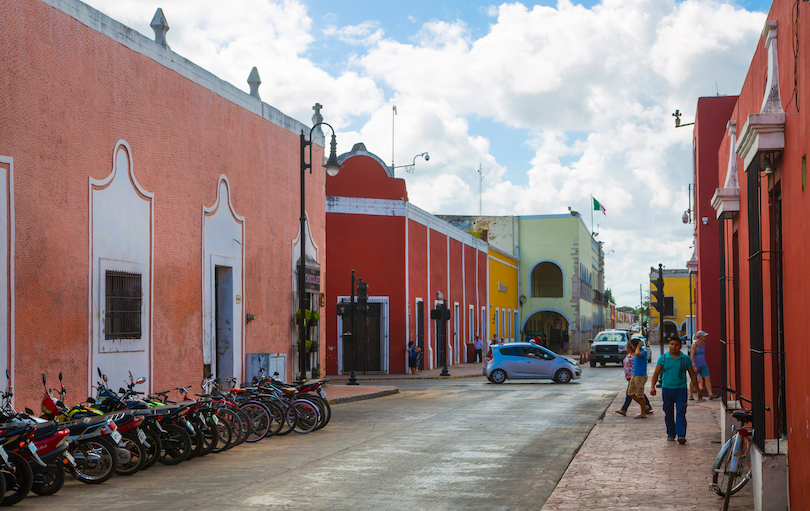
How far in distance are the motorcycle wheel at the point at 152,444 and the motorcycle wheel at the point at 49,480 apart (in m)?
1.73

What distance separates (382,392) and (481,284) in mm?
28112

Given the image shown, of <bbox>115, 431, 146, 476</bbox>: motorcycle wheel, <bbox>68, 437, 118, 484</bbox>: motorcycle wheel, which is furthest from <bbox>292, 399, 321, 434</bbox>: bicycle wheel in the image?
<bbox>68, 437, 118, 484</bbox>: motorcycle wheel

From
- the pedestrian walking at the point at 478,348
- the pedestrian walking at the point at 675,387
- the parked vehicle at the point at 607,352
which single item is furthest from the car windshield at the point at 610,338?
the pedestrian walking at the point at 675,387

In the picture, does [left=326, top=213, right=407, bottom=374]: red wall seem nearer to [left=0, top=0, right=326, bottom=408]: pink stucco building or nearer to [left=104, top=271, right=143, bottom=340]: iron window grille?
[left=0, top=0, right=326, bottom=408]: pink stucco building

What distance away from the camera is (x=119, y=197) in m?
14.8

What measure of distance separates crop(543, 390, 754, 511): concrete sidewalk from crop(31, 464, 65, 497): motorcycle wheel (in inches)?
204

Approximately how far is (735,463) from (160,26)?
46.3 ft

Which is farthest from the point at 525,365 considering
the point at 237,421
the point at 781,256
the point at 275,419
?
the point at 781,256

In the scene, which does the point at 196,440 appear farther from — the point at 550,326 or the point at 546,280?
the point at 550,326

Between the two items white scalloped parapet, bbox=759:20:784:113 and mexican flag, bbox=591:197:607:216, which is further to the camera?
mexican flag, bbox=591:197:607:216

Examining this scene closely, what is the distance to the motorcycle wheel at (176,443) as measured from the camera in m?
10.8

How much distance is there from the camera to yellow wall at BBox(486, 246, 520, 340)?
53125 millimetres

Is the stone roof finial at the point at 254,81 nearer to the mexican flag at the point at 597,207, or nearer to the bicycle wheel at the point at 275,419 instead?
the bicycle wheel at the point at 275,419

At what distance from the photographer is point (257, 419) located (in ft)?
42.9
